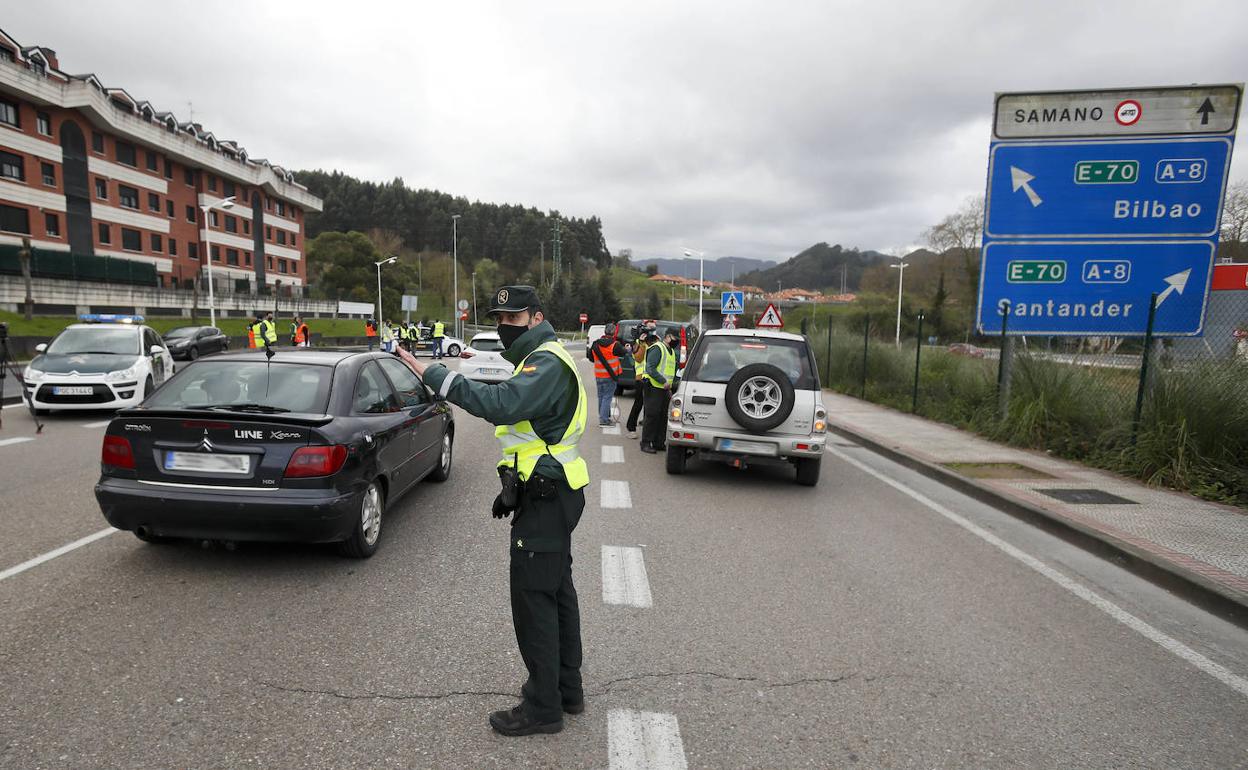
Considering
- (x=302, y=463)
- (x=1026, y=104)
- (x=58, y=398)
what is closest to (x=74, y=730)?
(x=302, y=463)

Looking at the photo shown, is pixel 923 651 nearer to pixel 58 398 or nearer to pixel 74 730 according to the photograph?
pixel 74 730

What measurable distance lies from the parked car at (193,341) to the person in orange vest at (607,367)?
714 inches

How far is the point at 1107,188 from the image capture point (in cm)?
986

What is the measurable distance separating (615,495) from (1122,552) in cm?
438

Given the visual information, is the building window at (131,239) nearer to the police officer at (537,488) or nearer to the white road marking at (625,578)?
the white road marking at (625,578)

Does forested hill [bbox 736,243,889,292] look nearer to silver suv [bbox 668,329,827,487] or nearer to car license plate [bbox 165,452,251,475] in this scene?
silver suv [bbox 668,329,827,487]

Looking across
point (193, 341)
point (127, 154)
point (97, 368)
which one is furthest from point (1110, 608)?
point (127, 154)

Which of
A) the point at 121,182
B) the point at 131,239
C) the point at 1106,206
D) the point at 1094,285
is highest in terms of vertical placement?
the point at 121,182

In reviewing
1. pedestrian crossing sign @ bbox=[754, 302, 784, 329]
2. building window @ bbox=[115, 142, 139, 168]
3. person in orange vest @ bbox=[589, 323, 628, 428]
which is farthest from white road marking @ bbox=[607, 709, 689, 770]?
building window @ bbox=[115, 142, 139, 168]

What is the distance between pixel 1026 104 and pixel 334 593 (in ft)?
36.4

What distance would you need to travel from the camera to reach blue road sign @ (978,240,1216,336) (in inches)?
379

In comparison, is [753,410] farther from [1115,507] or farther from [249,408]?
[249,408]

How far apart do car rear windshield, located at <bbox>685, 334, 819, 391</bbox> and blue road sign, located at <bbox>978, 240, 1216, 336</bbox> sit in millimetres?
4361

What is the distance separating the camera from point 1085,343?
10.6 meters
